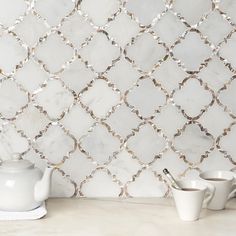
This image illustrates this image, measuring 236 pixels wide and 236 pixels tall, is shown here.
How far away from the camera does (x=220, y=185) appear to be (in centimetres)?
163

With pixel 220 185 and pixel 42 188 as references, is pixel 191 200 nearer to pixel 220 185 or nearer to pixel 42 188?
pixel 220 185

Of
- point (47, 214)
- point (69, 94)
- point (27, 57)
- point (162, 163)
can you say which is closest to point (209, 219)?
point (162, 163)

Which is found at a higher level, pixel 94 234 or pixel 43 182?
pixel 43 182

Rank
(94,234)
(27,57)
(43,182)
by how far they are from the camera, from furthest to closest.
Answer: (27,57) < (43,182) < (94,234)

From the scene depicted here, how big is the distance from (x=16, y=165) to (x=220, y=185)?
0.62 m

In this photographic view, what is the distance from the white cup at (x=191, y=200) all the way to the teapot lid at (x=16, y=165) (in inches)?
17.2

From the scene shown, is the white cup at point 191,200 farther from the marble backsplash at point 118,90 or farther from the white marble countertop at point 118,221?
the marble backsplash at point 118,90

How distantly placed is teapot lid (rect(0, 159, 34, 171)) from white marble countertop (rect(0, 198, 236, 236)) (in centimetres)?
16

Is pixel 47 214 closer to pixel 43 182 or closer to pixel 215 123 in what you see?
pixel 43 182

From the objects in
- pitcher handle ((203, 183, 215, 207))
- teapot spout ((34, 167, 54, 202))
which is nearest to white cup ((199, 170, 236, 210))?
pitcher handle ((203, 183, 215, 207))

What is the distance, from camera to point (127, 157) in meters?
1.77

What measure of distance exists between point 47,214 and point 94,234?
22 cm

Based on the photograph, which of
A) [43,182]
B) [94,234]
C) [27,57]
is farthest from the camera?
[27,57]

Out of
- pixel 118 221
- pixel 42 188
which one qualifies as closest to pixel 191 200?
pixel 118 221
